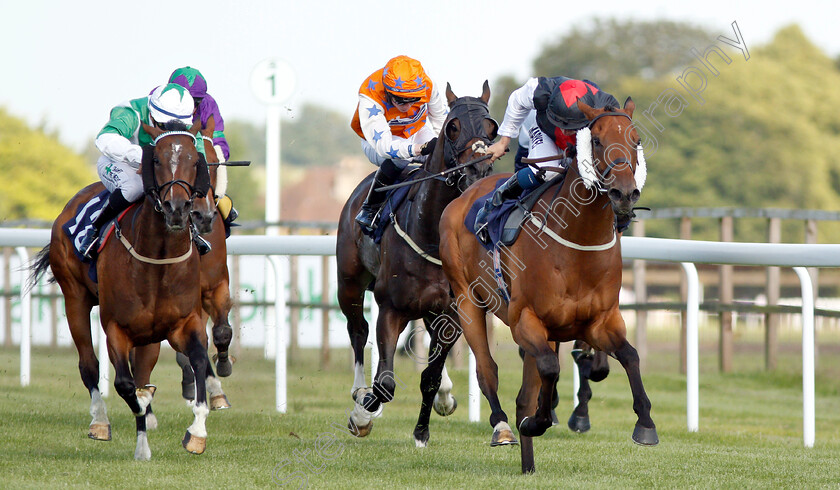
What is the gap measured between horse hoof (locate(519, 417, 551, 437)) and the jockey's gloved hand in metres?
1.77

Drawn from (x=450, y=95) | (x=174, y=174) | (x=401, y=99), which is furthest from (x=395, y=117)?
(x=174, y=174)

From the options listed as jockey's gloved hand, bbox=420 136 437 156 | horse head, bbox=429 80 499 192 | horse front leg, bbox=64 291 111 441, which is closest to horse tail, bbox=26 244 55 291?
horse front leg, bbox=64 291 111 441

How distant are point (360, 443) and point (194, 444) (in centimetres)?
113

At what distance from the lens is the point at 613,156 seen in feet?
14.2

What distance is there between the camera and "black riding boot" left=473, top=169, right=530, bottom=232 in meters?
5.22

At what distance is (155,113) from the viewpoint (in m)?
5.36

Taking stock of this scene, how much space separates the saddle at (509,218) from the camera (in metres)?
5.03

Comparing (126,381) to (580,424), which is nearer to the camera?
(126,381)

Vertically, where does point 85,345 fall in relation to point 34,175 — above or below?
below

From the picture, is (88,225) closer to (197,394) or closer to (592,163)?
(197,394)

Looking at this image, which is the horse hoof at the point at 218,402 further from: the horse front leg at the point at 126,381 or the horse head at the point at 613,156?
the horse head at the point at 613,156

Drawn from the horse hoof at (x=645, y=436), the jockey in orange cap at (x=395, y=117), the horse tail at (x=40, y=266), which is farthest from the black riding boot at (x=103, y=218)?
the horse hoof at (x=645, y=436)

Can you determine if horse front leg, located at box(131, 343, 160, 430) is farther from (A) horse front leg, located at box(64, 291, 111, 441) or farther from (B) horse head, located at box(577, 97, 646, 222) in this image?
(B) horse head, located at box(577, 97, 646, 222)

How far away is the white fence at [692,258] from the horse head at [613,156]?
1.87 m
